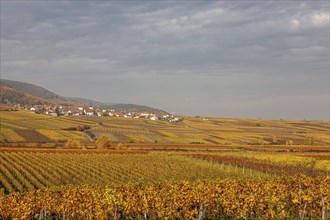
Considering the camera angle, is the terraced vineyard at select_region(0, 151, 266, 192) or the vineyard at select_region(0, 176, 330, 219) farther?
the terraced vineyard at select_region(0, 151, 266, 192)

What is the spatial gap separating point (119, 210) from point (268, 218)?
29.4 ft

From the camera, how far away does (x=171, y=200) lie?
824 inches

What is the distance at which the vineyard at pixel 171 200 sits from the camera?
20.4 meters

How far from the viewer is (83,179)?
4131 cm

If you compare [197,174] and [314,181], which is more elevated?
[314,181]

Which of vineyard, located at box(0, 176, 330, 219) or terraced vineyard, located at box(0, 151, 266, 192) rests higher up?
vineyard, located at box(0, 176, 330, 219)

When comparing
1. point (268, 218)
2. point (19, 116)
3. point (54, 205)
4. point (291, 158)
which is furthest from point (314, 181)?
point (19, 116)

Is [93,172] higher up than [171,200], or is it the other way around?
[171,200]

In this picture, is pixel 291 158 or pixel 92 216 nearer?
pixel 92 216

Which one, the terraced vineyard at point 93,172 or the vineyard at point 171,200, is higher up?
the vineyard at point 171,200

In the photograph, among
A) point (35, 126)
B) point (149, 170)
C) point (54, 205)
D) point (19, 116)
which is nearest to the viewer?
point (54, 205)

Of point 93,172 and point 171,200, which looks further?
point 93,172

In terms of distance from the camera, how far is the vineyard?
20.4 meters

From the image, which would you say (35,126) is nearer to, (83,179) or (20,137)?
(20,137)
